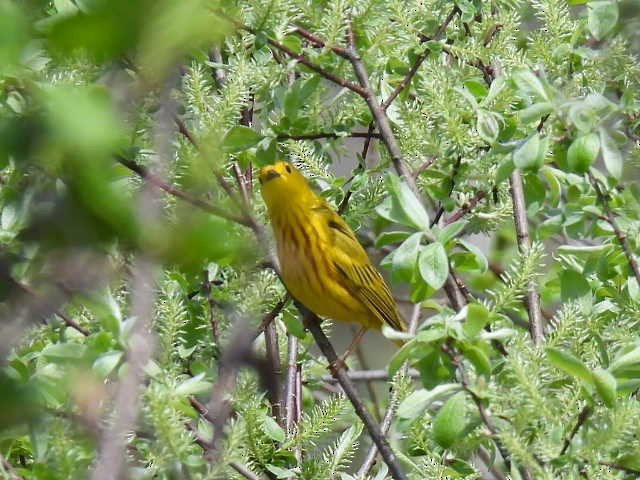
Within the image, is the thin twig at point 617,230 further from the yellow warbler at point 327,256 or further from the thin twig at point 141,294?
the thin twig at point 141,294

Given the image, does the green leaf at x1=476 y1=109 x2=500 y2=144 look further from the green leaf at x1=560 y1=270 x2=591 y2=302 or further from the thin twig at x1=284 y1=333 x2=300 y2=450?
the thin twig at x1=284 y1=333 x2=300 y2=450

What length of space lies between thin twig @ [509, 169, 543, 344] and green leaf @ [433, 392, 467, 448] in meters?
0.83

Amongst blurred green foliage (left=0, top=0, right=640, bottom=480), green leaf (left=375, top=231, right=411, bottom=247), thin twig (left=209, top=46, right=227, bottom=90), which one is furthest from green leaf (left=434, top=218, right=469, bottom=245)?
thin twig (left=209, top=46, right=227, bottom=90)

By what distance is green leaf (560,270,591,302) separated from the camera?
2486 mm

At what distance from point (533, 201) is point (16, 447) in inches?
57.0

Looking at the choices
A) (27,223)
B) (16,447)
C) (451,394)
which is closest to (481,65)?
(451,394)

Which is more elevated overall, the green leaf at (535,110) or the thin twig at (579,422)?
the green leaf at (535,110)

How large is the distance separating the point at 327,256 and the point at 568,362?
6.40 feet

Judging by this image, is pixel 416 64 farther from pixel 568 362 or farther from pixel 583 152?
pixel 568 362

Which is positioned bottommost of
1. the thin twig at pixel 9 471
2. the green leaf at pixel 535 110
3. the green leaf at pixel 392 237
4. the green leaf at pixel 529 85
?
the thin twig at pixel 9 471

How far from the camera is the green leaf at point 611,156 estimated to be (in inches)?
86.2

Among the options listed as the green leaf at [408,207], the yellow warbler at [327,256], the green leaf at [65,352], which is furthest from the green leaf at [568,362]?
the yellow warbler at [327,256]

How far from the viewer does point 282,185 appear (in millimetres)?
3684

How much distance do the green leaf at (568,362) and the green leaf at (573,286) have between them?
1.73 ft
